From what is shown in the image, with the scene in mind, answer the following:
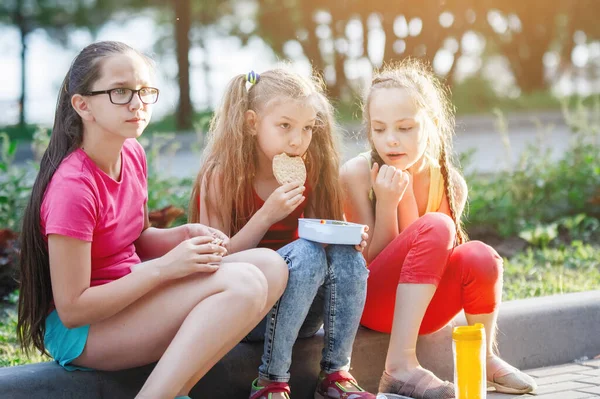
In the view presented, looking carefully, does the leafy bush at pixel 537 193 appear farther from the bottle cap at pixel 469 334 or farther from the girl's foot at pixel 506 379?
the bottle cap at pixel 469 334

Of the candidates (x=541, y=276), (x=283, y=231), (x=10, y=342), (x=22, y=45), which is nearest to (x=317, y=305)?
(x=283, y=231)

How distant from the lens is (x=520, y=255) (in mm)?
5387

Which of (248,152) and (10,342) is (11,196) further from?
(248,152)

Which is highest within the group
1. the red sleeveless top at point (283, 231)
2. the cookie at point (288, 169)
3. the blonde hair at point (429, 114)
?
the blonde hair at point (429, 114)

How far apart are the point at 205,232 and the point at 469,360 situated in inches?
40.0

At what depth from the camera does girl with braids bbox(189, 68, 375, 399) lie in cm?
301

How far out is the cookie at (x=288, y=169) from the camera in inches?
128

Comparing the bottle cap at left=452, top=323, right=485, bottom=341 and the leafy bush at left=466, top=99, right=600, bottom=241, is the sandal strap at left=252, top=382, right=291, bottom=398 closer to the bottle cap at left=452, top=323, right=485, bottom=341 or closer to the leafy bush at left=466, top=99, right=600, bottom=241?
the bottle cap at left=452, top=323, right=485, bottom=341

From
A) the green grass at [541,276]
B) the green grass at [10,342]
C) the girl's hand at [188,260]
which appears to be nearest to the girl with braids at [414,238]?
the girl's hand at [188,260]

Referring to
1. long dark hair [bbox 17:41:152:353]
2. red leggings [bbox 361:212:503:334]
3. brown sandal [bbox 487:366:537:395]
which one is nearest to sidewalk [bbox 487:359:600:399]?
brown sandal [bbox 487:366:537:395]

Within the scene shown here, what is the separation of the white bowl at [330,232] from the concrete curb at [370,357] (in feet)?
1.71

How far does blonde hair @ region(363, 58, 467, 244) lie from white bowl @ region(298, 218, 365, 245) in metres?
0.56

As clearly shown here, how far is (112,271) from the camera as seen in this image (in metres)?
2.89

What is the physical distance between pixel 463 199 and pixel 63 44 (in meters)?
20.0
